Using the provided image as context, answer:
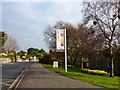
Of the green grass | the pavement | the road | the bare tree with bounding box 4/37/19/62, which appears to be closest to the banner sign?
the road

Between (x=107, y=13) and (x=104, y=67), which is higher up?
(x=107, y=13)

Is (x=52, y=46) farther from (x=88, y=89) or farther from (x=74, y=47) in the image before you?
(x=88, y=89)

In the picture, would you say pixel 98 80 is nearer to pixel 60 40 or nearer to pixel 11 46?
pixel 60 40

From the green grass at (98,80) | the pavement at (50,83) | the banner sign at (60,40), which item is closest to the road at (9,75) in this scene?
the pavement at (50,83)

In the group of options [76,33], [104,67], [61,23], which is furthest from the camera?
[61,23]

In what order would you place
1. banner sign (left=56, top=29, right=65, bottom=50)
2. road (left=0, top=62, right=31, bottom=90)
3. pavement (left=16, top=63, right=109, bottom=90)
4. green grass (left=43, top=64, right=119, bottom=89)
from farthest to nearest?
banner sign (left=56, top=29, right=65, bottom=50)
road (left=0, top=62, right=31, bottom=90)
green grass (left=43, top=64, right=119, bottom=89)
pavement (left=16, top=63, right=109, bottom=90)

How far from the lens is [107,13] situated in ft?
102

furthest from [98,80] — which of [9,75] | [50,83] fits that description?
[9,75]

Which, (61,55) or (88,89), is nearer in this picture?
(88,89)

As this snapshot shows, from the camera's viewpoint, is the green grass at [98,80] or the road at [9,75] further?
the road at [9,75]

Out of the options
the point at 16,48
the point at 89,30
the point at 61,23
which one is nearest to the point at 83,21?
the point at 89,30

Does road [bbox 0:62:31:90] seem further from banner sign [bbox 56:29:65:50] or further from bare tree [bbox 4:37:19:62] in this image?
bare tree [bbox 4:37:19:62]

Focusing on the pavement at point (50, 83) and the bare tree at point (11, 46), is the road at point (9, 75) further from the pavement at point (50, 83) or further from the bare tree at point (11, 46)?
the bare tree at point (11, 46)

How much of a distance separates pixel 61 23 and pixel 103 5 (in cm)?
3582
